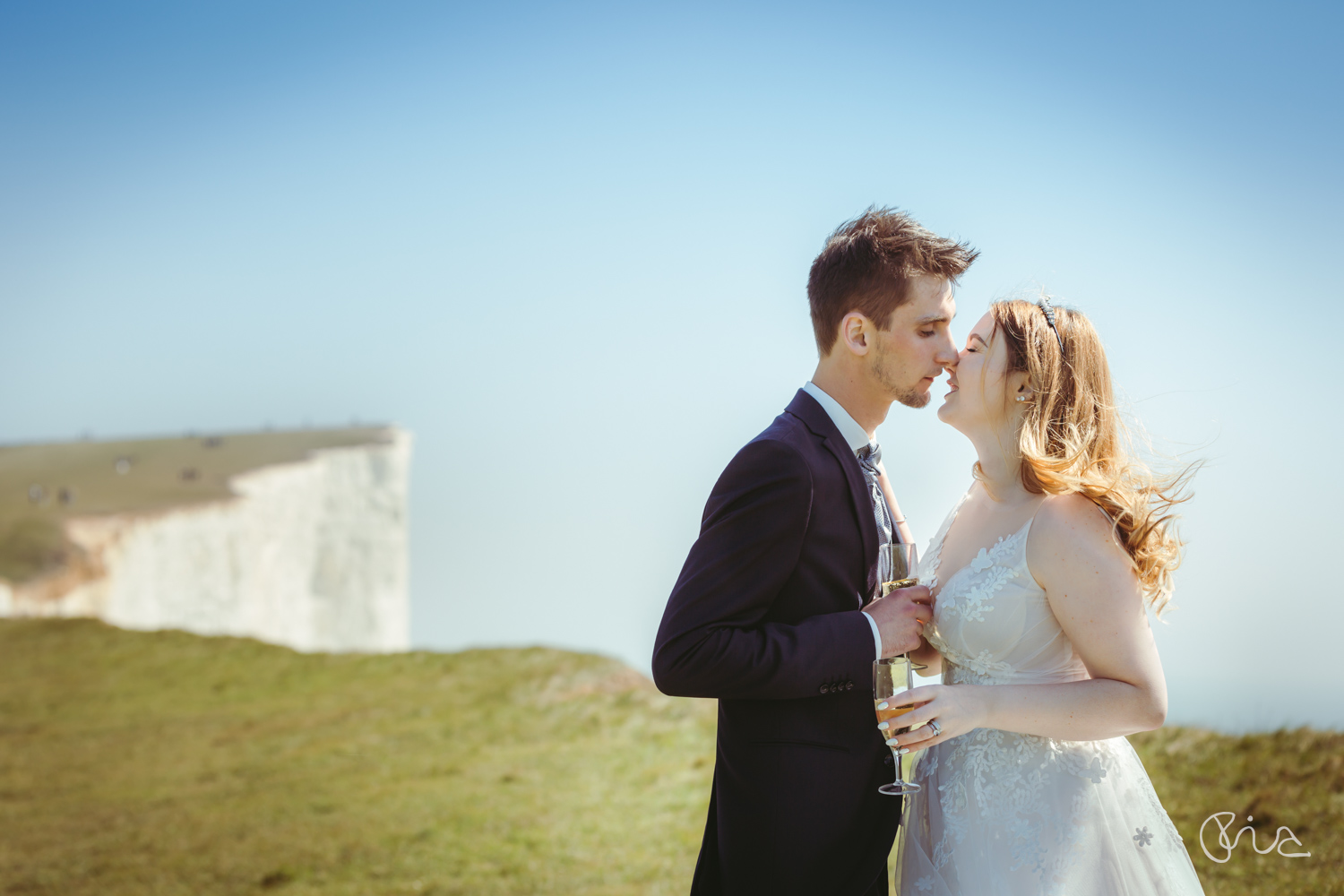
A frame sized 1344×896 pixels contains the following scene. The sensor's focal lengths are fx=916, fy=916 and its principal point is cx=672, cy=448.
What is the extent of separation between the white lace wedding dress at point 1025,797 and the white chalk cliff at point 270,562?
17.1 metres

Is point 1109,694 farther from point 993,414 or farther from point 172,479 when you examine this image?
point 172,479

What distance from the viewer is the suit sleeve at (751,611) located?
7.64ft

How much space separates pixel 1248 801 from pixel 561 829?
5.02m

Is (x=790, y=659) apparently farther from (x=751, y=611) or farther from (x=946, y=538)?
(x=946, y=538)

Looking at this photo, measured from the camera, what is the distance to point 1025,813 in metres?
2.54

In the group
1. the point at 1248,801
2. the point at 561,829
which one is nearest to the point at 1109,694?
the point at 1248,801

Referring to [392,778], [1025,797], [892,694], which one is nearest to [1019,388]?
[892,694]

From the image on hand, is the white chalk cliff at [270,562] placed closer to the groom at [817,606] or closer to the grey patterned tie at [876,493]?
the groom at [817,606]

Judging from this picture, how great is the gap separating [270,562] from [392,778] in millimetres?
23762

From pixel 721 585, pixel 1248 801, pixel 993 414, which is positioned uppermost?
pixel 993 414

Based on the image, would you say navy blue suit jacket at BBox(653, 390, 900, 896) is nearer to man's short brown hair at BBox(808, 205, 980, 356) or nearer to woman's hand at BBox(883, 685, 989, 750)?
woman's hand at BBox(883, 685, 989, 750)

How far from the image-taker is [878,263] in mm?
2656
